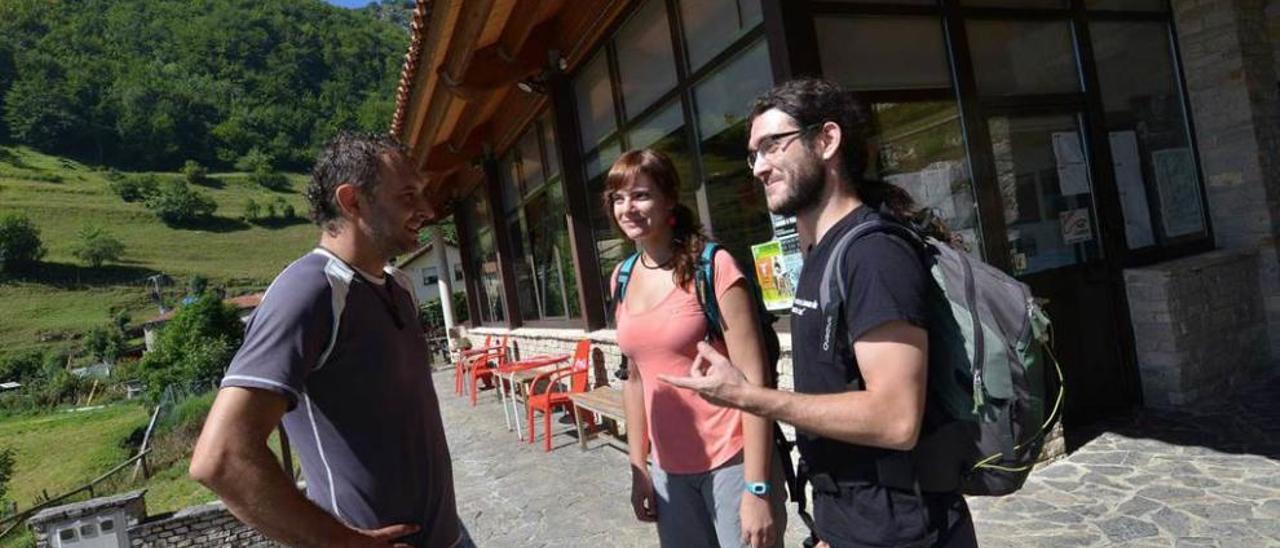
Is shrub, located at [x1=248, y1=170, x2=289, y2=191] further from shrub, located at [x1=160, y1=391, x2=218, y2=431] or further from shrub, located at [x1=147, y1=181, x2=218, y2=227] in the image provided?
shrub, located at [x1=160, y1=391, x2=218, y2=431]

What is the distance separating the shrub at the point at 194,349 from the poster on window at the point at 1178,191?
28571mm

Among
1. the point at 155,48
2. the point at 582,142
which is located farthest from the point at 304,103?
the point at 582,142

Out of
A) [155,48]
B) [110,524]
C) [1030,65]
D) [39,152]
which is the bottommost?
[110,524]

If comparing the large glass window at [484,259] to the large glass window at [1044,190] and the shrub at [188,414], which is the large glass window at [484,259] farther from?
the shrub at [188,414]

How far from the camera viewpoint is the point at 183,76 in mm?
106875

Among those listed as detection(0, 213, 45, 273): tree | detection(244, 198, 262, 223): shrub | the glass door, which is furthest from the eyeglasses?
detection(244, 198, 262, 223): shrub

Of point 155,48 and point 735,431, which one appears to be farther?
point 155,48

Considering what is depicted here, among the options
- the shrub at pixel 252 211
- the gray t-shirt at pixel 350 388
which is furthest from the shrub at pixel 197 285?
the gray t-shirt at pixel 350 388

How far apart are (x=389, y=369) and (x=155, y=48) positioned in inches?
5525

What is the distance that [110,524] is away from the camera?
602cm

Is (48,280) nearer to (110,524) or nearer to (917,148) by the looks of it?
(110,524)

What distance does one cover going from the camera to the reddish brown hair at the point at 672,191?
6.72 feet

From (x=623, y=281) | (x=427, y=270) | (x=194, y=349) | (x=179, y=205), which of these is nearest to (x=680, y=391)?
(x=623, y=281)

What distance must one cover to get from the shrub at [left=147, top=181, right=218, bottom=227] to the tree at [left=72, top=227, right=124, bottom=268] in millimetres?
9410
